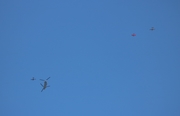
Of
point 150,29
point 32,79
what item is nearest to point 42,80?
point 32,79

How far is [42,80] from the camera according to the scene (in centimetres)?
2188

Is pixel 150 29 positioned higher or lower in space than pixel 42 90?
higher

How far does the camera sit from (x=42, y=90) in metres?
22.4

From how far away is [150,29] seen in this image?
22.8 meters

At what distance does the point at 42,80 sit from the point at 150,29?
18.5 meters

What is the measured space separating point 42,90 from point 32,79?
2.28 m

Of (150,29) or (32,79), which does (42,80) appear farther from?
(150,29)

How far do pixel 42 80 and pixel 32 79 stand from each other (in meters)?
1.56

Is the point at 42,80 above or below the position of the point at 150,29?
below

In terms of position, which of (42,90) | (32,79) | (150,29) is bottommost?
(42,90)

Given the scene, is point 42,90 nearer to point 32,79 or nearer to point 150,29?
point 32,79

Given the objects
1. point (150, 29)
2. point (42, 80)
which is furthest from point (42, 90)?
point (150, 29)

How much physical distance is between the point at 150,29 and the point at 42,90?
63.5 feet

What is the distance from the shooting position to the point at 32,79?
2197 cm
